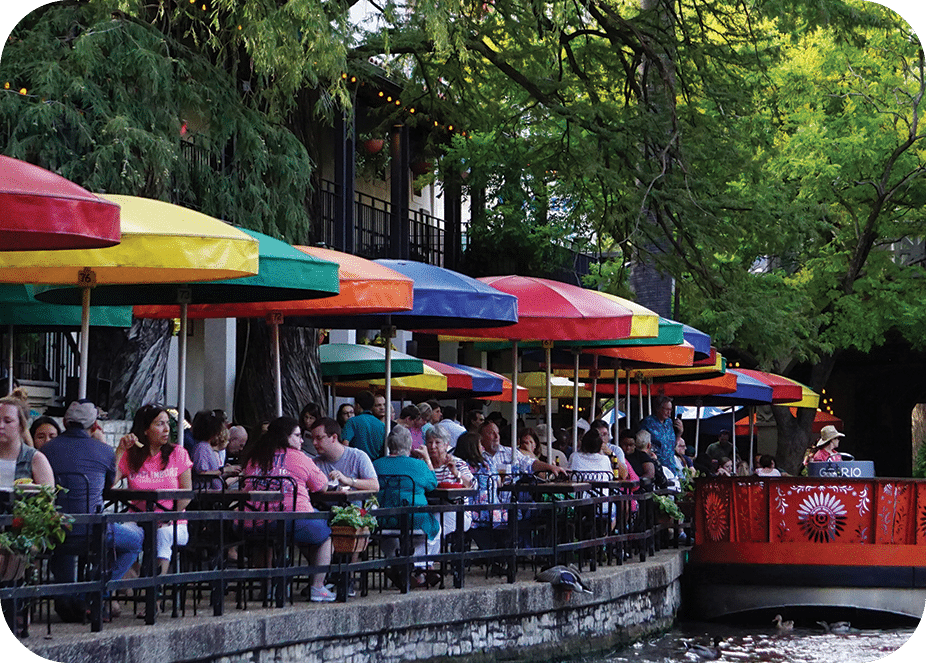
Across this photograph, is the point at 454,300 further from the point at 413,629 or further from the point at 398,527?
the point at 413,629

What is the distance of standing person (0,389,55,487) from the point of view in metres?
8.27

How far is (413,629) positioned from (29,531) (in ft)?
11.2

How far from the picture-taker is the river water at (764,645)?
501 inches

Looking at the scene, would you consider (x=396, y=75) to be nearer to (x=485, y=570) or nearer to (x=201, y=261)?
(x=485, y=570)

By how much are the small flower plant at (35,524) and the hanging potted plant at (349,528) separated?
2605mm

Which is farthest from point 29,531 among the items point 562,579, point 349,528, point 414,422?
point 414,422

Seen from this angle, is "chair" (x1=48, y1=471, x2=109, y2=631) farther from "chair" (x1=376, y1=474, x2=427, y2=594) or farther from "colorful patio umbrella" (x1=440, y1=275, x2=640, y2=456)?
"colorful patio umbrella" (x1=440, y1=275, x2=640, y2=456)

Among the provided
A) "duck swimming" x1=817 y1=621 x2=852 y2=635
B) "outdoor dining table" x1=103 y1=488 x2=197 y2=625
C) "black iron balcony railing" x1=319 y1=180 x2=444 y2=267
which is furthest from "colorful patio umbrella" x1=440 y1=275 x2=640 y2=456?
"black iron balcony railing" x1=319 y1=180 x2=444 y2=267

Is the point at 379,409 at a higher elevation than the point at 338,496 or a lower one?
higher

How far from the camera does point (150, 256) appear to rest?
9.18m

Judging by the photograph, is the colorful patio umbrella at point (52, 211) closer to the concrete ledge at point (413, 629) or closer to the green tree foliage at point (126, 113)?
the concrete ledge at point (413, 629)

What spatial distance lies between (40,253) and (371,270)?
292 centimetres

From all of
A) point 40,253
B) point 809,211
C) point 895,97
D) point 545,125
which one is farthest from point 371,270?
point 895,97

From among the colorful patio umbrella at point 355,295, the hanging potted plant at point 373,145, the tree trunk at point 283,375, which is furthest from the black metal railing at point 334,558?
the hanging potted plant at point 373,145
